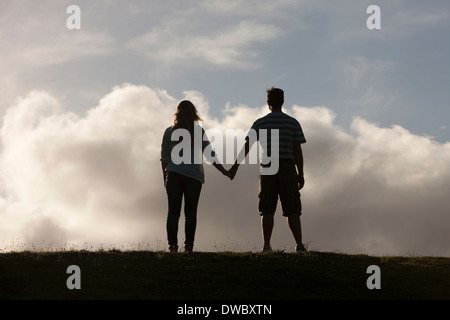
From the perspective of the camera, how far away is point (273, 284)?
428 inches

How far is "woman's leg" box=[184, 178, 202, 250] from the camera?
12820 mm

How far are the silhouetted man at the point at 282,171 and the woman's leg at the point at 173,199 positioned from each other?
1.58m

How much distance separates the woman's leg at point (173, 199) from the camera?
12852 millimetres

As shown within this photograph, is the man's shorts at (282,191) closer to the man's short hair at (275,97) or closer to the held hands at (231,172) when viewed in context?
the held hands at (231,172)

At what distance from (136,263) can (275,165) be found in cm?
343

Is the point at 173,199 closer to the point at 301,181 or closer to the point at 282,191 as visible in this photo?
the point at 282,191

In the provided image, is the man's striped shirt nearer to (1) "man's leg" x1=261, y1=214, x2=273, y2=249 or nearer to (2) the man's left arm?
(2) the man's left arm

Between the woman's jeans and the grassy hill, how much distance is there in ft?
2.06

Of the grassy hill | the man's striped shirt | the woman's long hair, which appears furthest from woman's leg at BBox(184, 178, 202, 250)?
the man's striped shirt

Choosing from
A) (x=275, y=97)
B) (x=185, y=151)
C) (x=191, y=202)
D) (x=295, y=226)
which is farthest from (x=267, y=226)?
(x=275, y=97)

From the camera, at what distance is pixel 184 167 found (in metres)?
12.8

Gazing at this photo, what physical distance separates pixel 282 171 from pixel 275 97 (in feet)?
5.11
